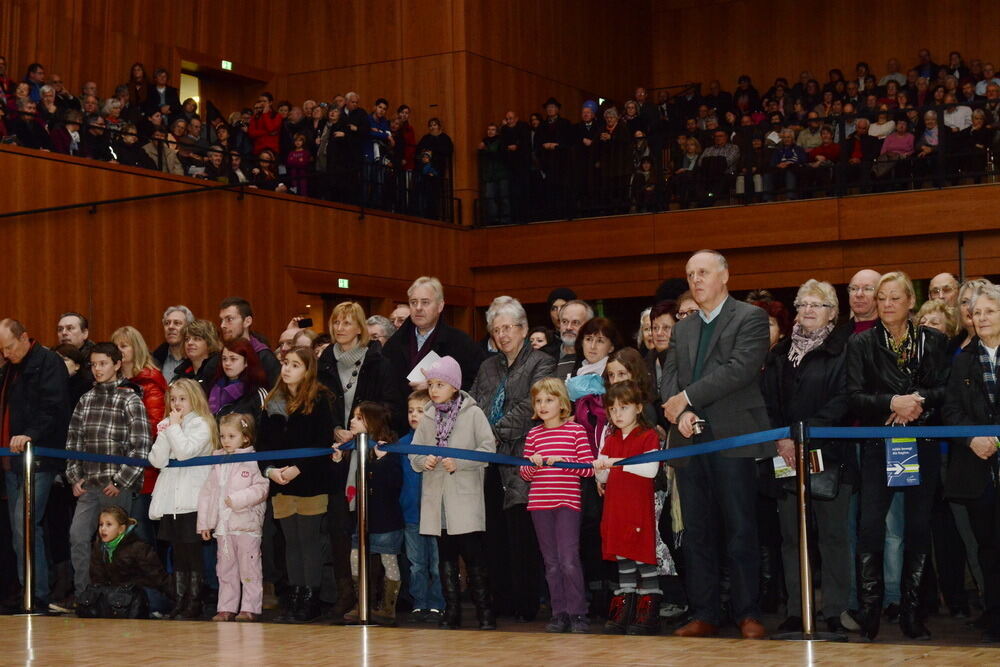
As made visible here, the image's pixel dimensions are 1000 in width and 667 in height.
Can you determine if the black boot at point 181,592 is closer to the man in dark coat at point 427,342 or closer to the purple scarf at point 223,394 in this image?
the purple scarf at point 223,394

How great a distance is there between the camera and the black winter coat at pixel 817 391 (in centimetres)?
618

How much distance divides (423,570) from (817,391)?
2.35m

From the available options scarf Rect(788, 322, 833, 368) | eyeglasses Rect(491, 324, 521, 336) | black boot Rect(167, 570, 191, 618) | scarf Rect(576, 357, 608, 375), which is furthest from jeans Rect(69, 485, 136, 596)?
scarf Rect(788, 322, 833, 368)

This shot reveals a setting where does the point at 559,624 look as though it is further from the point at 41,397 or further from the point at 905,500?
the point at 41,397

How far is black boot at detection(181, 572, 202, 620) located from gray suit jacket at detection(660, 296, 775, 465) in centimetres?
300

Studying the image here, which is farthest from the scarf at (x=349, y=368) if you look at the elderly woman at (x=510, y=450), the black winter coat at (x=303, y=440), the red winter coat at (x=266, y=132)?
the red winter coat at (x=266, y=132)

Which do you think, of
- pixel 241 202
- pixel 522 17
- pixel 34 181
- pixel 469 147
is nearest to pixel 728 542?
pixel 34 181

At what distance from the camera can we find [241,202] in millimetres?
14500

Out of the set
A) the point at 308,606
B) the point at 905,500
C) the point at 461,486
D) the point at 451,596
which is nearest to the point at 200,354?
the point at 308,606

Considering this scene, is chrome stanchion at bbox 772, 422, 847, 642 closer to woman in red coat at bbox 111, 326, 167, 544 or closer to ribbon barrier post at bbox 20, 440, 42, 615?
woman in red coat at bbox 111, 326, 167, 544

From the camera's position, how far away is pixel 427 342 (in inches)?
302

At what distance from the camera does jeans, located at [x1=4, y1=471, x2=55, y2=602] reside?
7887 mm

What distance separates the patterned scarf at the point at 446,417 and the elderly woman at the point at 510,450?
0.26 m

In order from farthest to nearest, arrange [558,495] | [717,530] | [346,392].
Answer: [346,392], [558,495], [717,530]
